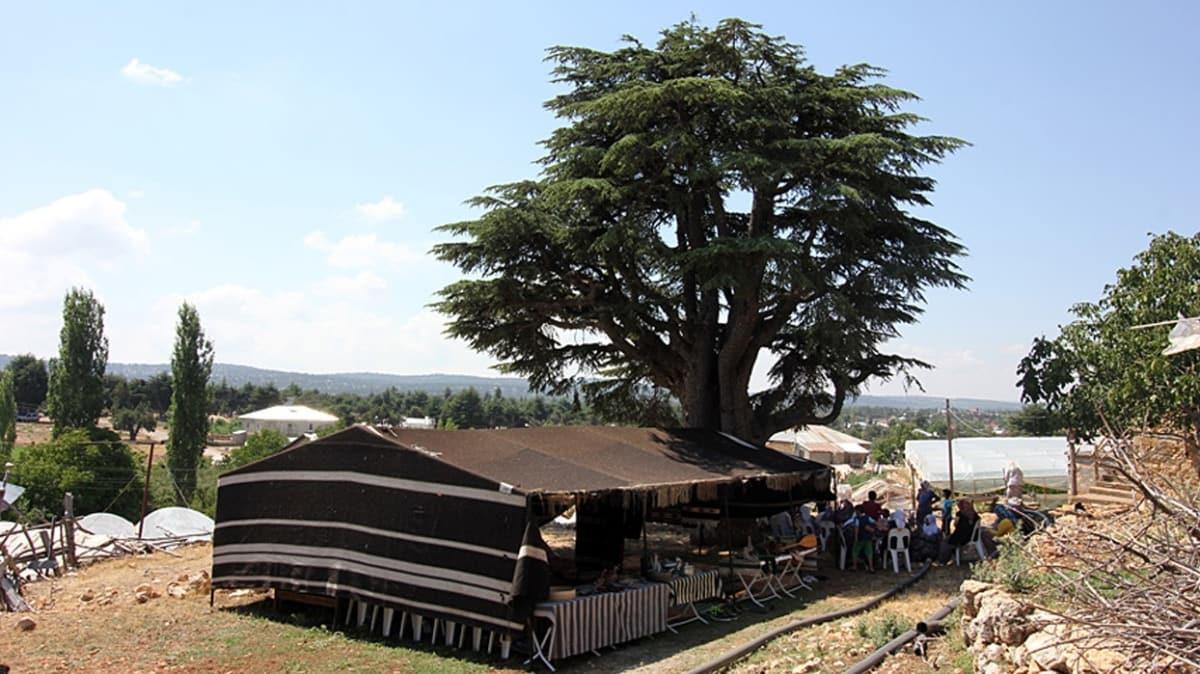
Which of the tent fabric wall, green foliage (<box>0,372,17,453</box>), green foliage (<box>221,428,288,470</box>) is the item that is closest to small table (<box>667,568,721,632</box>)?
the tent fabric wall

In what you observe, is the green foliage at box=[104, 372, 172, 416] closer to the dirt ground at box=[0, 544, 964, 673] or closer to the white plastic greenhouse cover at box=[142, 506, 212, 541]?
the white plastic greenhouse cover at box=[142, 506, 212, 541]

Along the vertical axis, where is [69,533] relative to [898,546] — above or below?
below

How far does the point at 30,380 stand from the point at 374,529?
99268mm

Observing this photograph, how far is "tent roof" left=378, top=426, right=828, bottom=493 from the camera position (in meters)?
12.5

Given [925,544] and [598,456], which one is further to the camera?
[925,544]

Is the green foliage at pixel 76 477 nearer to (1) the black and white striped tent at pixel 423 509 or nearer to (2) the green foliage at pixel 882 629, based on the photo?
(1) the black and white striped tent at pixel 423 509

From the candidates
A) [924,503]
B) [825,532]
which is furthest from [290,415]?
[924,503]

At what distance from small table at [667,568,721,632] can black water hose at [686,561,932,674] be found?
135 centimetres

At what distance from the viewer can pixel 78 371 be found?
45938 mm

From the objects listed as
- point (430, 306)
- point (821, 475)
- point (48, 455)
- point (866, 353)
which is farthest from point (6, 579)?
point (48, 455)

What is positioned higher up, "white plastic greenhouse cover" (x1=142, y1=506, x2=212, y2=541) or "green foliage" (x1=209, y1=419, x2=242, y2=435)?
"white plastic greenhouse cover" (x1=142, y1=506, x2=212, y2=541)

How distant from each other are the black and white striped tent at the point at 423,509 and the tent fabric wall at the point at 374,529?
0.6 inches

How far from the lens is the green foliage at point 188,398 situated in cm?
4203

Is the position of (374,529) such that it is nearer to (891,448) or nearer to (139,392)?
(891,448)
